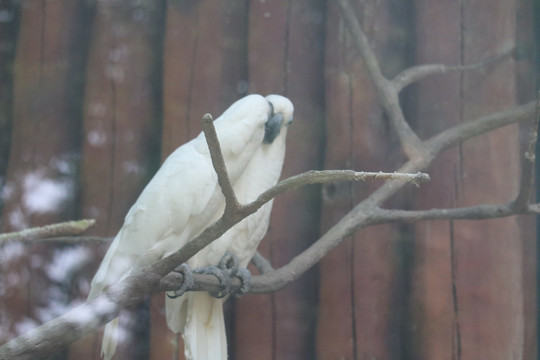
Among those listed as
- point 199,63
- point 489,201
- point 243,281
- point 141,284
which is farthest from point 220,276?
point 489,201

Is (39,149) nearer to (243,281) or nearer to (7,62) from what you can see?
(7,62)

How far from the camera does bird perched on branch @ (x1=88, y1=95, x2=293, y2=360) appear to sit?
1390 mm

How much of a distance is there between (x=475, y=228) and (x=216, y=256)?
2.01 feet

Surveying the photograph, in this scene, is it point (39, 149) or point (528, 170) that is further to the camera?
point (39, 149)

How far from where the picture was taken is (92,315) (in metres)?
1.15

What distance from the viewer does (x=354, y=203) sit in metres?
1.67

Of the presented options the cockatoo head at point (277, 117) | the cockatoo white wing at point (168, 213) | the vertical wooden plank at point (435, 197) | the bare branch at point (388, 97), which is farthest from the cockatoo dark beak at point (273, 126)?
the vertical wooden plank at point (435, 197)

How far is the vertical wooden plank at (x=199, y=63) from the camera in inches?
66.5

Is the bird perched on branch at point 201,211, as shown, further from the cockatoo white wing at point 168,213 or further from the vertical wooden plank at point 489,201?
the vertical wooden plank at point 489,201

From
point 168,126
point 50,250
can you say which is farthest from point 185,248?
point 168,126

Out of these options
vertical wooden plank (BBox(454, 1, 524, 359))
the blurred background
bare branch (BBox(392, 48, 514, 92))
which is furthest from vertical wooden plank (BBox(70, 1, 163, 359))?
vertical wooden plank (BBox(454, 1, 524, 359))

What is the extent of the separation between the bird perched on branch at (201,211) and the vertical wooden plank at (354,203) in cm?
17

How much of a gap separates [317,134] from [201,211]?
41 cm

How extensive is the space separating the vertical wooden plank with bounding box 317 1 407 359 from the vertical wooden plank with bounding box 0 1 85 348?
60 centimetres
